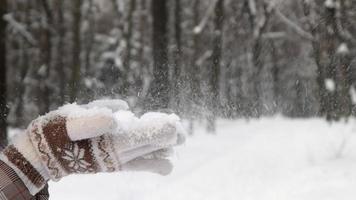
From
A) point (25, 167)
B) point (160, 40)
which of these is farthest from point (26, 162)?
point (160, 40)

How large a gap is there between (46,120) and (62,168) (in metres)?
0.15

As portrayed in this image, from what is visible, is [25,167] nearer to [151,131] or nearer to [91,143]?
[91,143]

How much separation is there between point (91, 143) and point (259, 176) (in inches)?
141

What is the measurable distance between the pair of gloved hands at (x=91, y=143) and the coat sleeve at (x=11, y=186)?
0.02 metres

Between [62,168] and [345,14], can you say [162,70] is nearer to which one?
[345,14]

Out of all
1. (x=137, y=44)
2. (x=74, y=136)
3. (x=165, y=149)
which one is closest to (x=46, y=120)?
(x=74, y=136)

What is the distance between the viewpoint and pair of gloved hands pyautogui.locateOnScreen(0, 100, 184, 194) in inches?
78.5

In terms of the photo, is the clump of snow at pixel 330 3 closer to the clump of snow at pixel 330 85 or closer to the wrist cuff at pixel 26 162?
the clump of snow at pixel 330 85

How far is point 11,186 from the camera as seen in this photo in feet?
6.79

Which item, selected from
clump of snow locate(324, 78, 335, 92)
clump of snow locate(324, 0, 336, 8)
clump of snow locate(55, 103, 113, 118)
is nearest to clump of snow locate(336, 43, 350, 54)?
clump of snow locate(324, 0, 336, 8)

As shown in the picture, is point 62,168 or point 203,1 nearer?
point 62,168

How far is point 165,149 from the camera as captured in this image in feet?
6.83

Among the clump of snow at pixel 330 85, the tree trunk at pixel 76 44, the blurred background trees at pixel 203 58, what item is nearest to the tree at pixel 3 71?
the blurred background trees at pixel 203 58

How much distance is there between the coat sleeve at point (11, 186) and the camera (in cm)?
206
